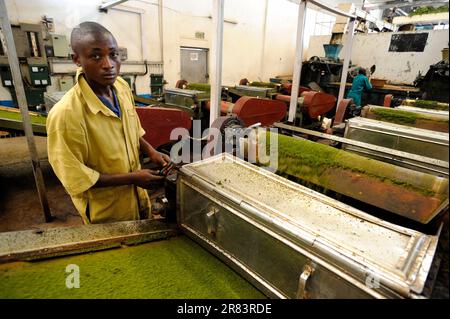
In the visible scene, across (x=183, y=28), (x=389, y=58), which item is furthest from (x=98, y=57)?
(x=389, y=58)

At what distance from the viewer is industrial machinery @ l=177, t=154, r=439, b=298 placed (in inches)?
26.2

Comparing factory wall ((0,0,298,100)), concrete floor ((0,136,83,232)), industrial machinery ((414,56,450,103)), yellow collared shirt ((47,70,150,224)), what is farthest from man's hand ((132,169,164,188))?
factory wall ((0,0,298,100))

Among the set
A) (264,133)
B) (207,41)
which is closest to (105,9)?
(207,41)

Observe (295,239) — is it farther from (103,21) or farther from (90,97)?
(103,21)

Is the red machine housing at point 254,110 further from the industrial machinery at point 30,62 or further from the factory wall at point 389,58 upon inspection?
the factory wall at point 389,58

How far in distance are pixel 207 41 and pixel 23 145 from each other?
16.8 feet

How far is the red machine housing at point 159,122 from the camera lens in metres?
3.12

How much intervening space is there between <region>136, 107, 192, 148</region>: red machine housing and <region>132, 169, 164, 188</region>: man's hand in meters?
1.93

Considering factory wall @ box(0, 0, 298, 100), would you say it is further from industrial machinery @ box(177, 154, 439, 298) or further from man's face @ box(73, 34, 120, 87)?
industrial machinery @ box(177, 154, 439, 298)


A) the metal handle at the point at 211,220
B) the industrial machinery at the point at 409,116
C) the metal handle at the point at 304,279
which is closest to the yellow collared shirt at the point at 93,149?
the metal handle at the point at 211,220

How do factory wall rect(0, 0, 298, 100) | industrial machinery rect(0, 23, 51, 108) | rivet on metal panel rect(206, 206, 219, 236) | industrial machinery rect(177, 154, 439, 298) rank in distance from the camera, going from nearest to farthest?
industrial machinery rect(177, 154, 439, 298)
rivet on metal panel rect(206, 206, 219, 236)
industrial machinery rect(0, 23, 51, 108)
factory wall rect(0, 0, 298, 100)

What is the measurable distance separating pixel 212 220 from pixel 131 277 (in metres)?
0.37

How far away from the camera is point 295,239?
781mm

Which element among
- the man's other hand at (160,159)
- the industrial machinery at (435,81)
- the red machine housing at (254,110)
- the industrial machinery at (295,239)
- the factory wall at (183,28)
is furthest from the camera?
the factory wall at (183,28)
